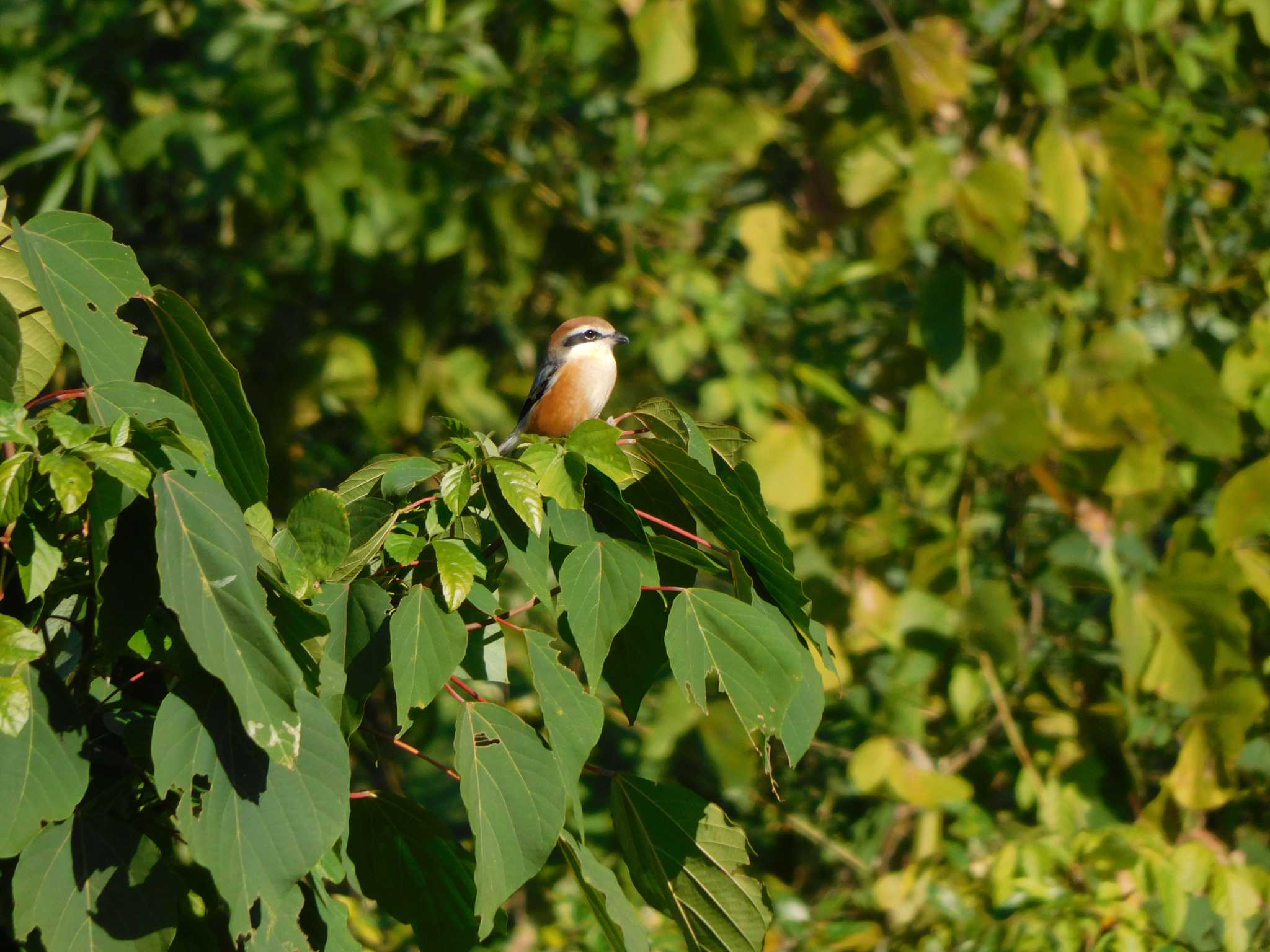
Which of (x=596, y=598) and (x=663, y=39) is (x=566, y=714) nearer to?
(x=596, y=598)

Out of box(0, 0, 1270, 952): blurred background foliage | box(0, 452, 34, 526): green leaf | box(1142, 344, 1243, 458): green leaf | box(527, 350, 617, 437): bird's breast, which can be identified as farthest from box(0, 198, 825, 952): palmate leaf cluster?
box(1142, 344, 1243, 458): green leaf

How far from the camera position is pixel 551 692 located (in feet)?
5.76

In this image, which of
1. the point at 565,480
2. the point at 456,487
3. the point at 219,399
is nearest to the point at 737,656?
the point at 565,480

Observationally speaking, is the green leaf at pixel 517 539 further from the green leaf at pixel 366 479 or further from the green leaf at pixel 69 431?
the green leaf at pixel 69 431

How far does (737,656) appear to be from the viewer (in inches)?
69.0

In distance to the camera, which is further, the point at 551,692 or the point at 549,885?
the point at 549,885

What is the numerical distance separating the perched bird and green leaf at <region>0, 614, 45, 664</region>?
2702 millimetres

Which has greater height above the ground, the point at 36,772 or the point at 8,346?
the point at 8,346

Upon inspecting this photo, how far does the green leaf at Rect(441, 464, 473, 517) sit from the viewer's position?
1729 mm

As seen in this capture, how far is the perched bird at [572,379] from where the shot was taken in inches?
173

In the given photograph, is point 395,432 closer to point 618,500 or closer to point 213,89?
point 213,89

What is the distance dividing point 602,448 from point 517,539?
18 cm

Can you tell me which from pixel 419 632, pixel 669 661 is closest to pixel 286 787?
pixel 419 632

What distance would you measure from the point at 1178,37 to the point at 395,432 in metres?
3.90
